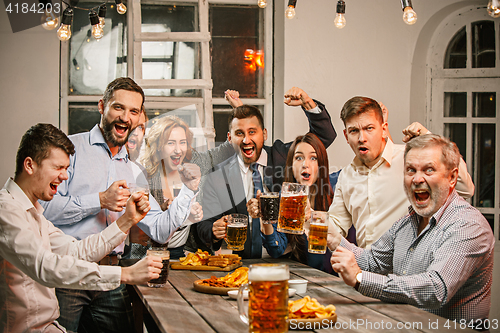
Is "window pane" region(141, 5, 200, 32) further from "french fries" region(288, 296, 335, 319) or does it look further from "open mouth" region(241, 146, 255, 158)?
"french fries" region(288, 296, 335, 319)

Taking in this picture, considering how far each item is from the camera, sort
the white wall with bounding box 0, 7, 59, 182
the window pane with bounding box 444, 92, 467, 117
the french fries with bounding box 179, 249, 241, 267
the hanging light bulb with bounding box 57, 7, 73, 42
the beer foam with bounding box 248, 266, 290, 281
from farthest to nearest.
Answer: the window pane with bounding box 444, 92, 467, 117 → the white wall with bounding box 0, 7, 59, 182 → the hanging light bulb with bounding box 57, 7, 73, 42 → the french fries with bounding box 179, 249, 241, 267 → the beer foam with bounding box 248, 266, 290, 281

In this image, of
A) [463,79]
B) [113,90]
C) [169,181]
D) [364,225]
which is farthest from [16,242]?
[463,79]

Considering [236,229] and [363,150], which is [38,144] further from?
[363,150]

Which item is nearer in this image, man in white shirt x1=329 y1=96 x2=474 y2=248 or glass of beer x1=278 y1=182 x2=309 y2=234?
glass of beer x1=278 y1=182 x2=309 y2=234

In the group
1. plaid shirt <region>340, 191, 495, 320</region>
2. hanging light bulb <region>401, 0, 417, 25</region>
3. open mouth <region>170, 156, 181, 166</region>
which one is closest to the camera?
plaid shirt <region>340, 191, 495, 320</region>

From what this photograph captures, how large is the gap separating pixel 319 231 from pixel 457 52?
333cm

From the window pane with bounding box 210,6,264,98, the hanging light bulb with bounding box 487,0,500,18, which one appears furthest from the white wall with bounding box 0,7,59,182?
the hanging light bulb with bounding box 487,0,500,18

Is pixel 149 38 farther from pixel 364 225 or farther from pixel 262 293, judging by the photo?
pixel 262 293

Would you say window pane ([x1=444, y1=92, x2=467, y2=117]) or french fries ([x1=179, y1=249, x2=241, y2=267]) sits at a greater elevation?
window pane ([x1=444, y1=92, x2=467, y2=117])

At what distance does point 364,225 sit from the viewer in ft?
10.6

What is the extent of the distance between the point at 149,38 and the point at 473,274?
330 cm

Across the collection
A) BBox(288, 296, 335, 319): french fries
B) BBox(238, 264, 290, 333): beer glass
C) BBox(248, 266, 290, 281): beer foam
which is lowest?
BBox(288, 296, 335, 319): french fries

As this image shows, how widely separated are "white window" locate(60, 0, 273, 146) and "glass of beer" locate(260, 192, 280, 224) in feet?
5.19

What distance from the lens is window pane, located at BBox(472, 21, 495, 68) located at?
14.7 feet
